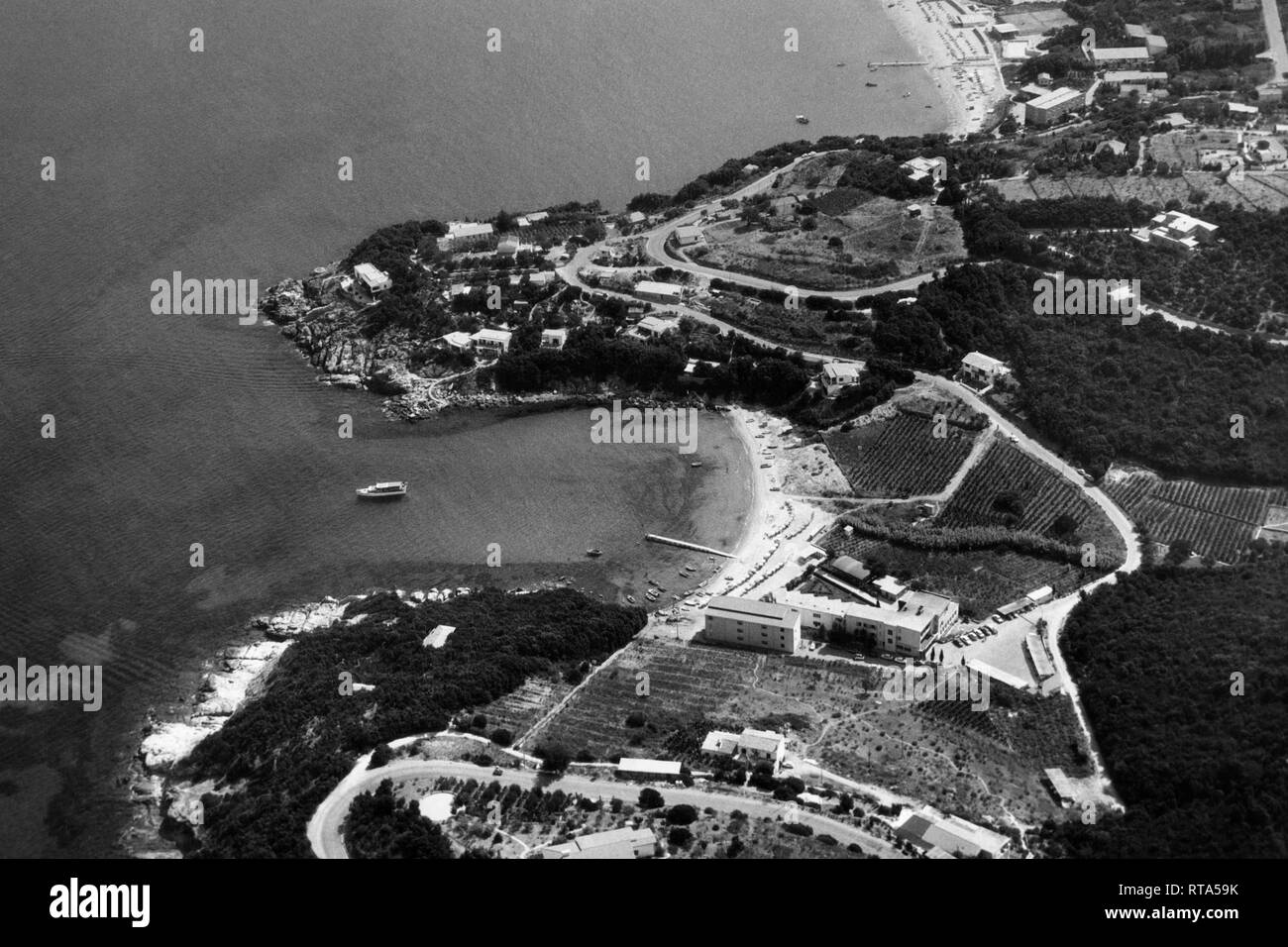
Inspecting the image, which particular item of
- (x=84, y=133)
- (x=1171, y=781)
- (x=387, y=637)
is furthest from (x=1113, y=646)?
(x=84, y=133)

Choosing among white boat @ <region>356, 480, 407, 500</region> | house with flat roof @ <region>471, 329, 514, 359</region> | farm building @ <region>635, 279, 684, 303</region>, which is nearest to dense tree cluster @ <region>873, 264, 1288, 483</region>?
farm building @ <region>635, 279, 684, 303</region>

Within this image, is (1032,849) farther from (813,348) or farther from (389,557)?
(813,348)

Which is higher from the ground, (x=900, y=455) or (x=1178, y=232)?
(x=1178, y=232)

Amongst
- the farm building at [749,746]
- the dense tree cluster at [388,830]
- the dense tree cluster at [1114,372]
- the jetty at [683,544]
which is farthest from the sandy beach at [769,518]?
the dense tree cluster at [388,830]

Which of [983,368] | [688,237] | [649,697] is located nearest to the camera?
[649,697]

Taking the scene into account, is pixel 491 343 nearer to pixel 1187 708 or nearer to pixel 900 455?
pixel 900 455

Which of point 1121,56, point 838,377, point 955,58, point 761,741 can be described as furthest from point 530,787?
point 955,58

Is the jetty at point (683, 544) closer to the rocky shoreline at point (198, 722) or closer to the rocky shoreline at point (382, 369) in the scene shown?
the rocky shoreline at point (198, 722)
